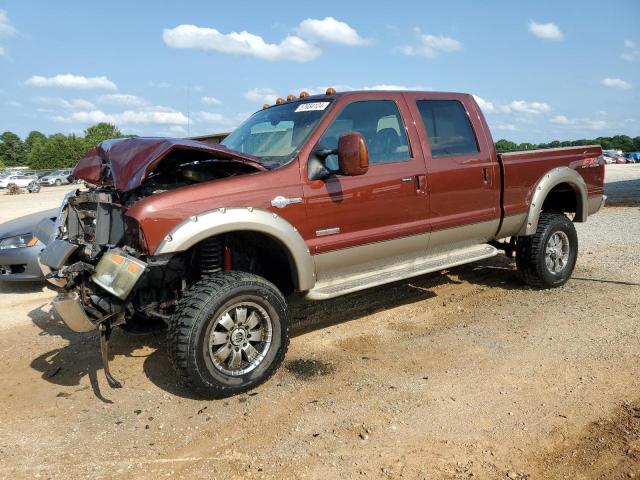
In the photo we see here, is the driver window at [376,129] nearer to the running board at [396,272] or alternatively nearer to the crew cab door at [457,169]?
the crew cab door at [457,169]

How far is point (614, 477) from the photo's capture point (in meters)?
2.61

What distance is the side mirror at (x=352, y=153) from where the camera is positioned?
3721 millimetres

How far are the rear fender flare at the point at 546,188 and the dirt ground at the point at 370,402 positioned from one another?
0.79 meters

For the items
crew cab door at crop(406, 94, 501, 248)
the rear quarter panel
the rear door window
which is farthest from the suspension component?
the rear quarter panel

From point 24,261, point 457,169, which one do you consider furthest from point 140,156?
point 24,261

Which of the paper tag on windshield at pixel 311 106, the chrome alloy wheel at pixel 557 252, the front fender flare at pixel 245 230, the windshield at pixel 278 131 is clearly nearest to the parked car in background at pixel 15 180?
the windshield at pixel 278 131

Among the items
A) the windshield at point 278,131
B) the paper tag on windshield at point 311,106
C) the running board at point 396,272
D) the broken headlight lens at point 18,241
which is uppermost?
the paper tag on windshield at point 311,106

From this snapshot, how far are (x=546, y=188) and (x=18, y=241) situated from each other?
5.97m

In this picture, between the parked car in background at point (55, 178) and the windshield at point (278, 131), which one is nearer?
the windshield at point (278, 131)

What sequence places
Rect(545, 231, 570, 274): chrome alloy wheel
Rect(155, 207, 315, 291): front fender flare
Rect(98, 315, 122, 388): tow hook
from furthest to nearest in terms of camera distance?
Rect(545, 231, 570, 274): chrome alloy wheel → Rect(98, 315, 122, 388): tow hook → Rect(155, 207, 315, 291): front fender flare

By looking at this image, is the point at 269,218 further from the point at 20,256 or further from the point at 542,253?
the point at 20,256

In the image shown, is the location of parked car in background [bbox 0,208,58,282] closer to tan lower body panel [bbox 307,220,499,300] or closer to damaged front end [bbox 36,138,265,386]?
damaged front end [bbox 36,138,265,386]

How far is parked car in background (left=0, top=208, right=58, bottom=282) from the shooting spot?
20.4 feet

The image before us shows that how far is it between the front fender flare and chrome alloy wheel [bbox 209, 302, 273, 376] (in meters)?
0.43
